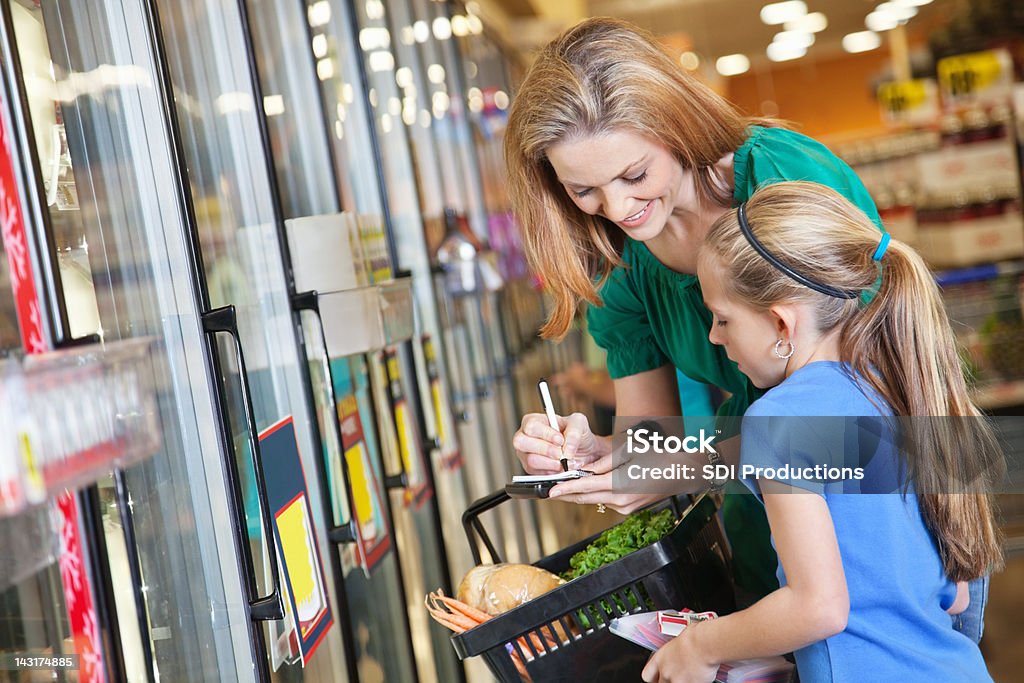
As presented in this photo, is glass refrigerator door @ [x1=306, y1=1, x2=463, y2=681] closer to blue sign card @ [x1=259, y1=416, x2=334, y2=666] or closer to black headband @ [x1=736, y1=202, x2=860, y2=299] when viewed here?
blue sign card @ [x1=259, y1=416, x2=334, y2=666]

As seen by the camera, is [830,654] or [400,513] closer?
[830,654]

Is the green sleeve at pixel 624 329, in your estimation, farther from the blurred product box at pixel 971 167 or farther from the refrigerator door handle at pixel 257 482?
the blurred product box at pixel 971 167

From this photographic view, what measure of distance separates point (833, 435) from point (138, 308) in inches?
36.8

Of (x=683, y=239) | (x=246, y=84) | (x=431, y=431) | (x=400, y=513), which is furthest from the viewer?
(x=431, y=431)

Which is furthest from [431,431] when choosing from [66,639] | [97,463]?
[97,463]

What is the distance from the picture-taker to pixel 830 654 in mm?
1424

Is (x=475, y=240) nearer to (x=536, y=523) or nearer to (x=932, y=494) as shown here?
(x=536, y=523)

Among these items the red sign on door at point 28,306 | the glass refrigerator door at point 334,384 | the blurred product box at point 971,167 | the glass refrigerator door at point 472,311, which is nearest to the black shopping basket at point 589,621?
the red sign on door at point 28,306

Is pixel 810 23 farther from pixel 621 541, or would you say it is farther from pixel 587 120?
pixel 621 541

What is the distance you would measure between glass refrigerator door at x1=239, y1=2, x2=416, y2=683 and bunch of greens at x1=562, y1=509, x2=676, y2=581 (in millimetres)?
690

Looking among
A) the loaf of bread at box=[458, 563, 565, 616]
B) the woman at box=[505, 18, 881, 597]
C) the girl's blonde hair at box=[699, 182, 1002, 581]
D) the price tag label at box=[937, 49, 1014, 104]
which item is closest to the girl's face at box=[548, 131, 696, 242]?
the woman at box=[505, 18, 881, 597]

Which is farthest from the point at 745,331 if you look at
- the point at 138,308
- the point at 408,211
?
the point at 408,211

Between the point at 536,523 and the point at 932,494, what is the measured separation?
433cm

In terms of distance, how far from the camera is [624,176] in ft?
5.52
